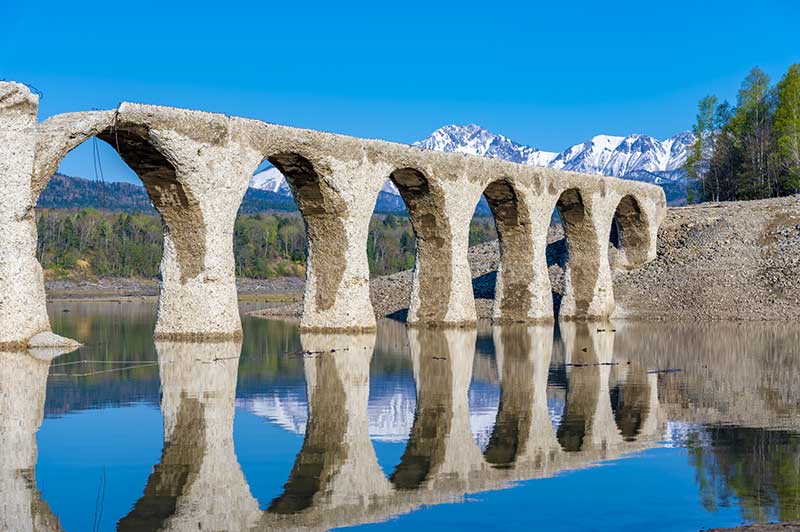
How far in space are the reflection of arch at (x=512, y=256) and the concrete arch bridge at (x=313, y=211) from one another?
5cm

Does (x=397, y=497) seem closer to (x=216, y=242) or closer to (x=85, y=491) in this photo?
(x=85, y=491)

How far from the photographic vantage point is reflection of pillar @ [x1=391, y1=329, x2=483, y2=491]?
29.6ft

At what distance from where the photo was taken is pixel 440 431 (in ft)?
37.3

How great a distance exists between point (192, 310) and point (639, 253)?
2727 cm

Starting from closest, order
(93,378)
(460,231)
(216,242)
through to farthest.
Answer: (93,378) < (216,242) < (460,231)

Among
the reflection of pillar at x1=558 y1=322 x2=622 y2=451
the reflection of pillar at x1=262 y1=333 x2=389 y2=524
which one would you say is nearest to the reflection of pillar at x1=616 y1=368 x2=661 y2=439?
the reflection of pillar at x1=558 y1=322 x2=622 y2=451

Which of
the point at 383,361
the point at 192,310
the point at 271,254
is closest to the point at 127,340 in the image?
the point at 192,310

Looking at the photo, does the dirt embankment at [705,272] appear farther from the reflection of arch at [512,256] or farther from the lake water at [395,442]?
the lake water at [395,442]

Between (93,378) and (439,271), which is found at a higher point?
(439,271)

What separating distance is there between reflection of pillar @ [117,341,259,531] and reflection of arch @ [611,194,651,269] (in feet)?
104

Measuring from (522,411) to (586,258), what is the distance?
26999 millimetres

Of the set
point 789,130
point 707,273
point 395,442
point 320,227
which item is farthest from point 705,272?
point 395,442

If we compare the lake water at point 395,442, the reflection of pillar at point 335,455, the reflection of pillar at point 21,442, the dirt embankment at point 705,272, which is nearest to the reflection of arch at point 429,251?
the dirt embankment at point 705,272

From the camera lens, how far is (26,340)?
68.8 feet
